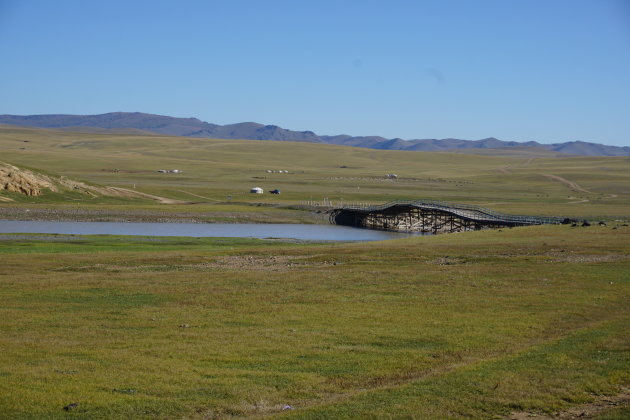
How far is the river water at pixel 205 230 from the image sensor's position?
74750 mm

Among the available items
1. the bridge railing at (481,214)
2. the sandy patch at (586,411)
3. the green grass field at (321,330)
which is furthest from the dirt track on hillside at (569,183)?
the sandy patch at (586,411)

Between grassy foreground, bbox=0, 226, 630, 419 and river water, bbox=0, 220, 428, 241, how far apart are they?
102ft

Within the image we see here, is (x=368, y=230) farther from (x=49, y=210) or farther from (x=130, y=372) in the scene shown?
(x=130, y=372)

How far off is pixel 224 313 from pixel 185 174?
15994 centimetres

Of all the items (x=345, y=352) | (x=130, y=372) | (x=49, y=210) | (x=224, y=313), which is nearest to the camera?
(x=130, y=372)

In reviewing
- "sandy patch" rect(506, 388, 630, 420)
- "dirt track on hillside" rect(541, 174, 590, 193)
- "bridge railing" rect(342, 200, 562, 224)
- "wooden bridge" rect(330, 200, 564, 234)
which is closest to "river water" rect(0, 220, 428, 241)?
"wooden bridge" rect(330, 200, 564, 234)

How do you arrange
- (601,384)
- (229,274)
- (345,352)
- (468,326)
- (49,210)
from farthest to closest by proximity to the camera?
(49,210)
(229,274)
(468,326)
(345,352)
(601,384)

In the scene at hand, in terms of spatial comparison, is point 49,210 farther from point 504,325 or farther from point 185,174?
point 185,174

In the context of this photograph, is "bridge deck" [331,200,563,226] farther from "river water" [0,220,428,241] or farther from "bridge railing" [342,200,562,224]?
"river water" [0,220,428,241]

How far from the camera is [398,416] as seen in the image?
14.7m

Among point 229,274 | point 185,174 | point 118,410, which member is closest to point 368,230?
point 229,274

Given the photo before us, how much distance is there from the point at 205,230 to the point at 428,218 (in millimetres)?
27106

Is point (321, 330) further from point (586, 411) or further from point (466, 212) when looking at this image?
point (466, 212)

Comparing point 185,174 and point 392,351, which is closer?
point 392,351
